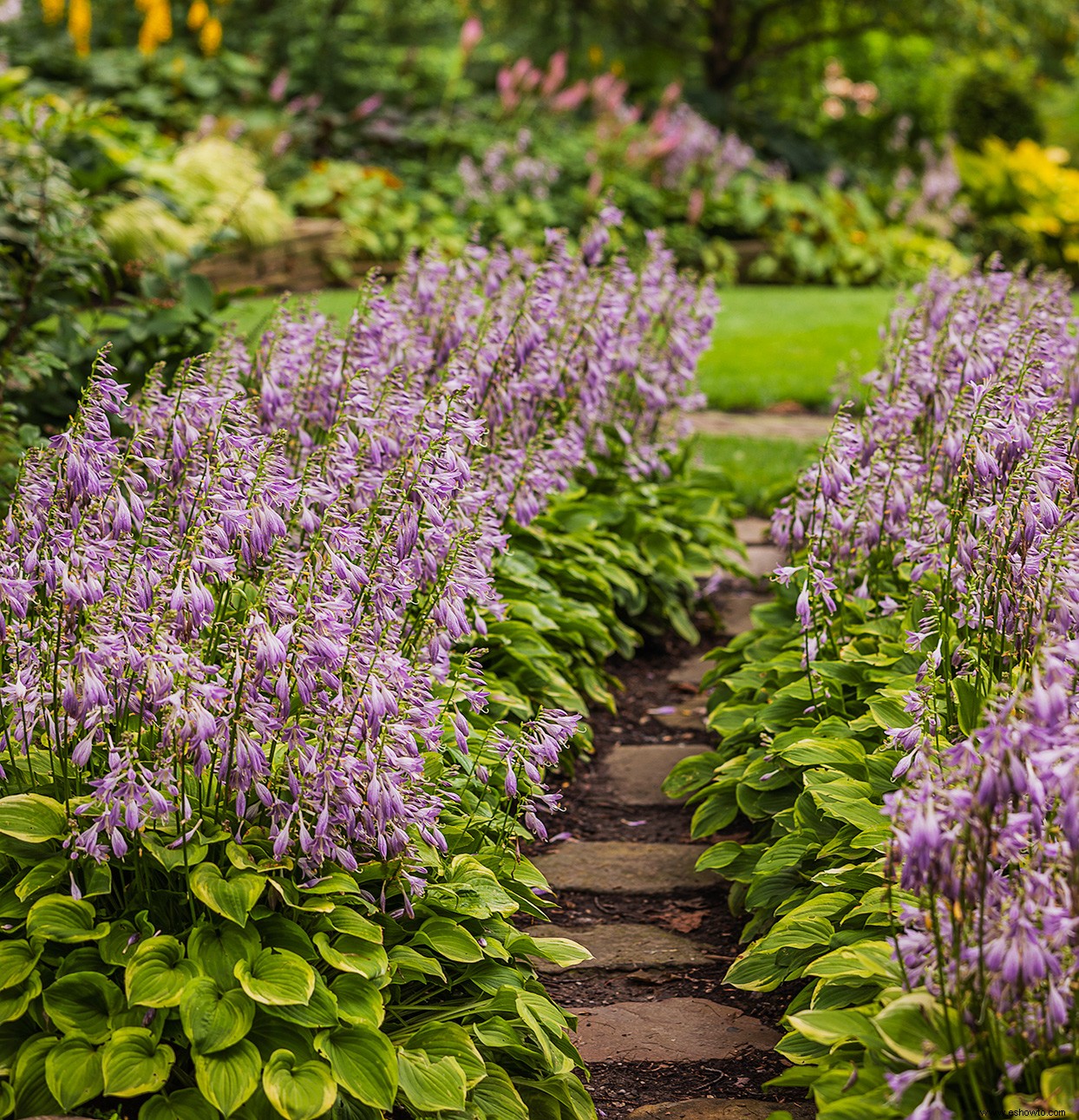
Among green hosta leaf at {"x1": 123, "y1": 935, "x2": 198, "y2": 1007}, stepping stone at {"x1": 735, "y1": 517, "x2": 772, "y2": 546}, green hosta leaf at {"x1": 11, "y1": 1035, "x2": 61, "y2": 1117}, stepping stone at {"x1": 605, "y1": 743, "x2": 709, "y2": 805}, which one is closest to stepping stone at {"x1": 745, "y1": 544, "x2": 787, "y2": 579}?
stepping stone at {"x1": 735, "y1": 517, "x2": 772, "y2": 546}

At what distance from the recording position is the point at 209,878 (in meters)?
2.62

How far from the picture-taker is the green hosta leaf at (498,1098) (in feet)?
8.93

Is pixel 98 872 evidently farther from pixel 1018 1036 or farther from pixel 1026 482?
pixel 1026 482

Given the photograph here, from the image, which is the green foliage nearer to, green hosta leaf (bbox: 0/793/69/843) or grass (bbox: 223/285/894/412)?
green hosta leaf (bbox: 0/793/69/843)

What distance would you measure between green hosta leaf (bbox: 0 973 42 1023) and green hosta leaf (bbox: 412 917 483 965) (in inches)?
32.3

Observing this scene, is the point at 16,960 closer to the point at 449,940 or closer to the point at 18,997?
the point at 18,997

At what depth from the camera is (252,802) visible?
2.73 meters

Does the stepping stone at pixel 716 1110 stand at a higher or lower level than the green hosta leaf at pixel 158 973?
lower

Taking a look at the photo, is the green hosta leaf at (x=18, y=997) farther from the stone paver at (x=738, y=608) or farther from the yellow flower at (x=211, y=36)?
the yellow flower at (x=211, y=36)

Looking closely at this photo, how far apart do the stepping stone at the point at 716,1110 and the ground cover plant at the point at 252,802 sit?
18 centimetres

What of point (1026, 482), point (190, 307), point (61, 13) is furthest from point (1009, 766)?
point (61, 13)

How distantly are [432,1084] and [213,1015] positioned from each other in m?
0.48

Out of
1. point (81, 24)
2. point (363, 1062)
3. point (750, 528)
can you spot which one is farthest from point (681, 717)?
point (81, 24)

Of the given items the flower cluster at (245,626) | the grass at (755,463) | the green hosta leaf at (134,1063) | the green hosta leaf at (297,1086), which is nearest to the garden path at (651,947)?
the flower cluster at (245,626)
